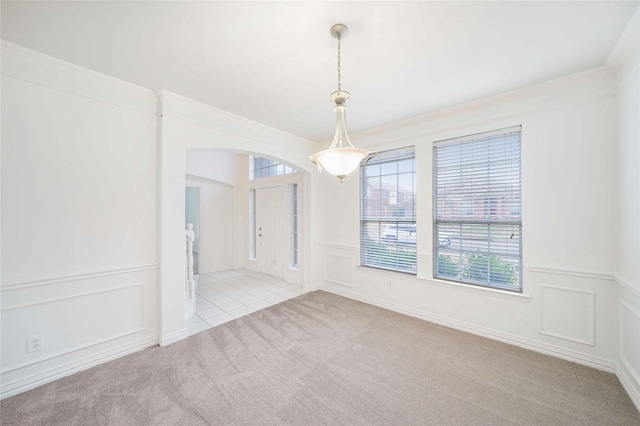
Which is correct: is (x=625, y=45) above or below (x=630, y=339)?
above

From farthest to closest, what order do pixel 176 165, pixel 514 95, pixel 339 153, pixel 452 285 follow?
pixel 452 285, pixel 176 165, pixel 514 95, pixel 339 153

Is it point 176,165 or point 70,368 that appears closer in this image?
point 70,368

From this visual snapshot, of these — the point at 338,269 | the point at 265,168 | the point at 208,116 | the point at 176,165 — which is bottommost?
the point at 338,269

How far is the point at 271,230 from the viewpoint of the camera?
5.52 metres

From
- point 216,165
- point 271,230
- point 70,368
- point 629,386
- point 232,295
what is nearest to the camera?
point 629,386

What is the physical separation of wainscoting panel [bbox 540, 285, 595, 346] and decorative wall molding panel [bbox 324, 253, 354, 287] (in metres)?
2.41

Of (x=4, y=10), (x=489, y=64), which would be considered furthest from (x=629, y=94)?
(x=4, y=10)

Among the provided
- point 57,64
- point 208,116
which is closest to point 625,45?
point 208,116

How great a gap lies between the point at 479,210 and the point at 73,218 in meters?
4.22

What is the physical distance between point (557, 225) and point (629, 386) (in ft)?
4.45

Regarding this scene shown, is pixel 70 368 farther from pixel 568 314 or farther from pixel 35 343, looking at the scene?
pixel 568 314

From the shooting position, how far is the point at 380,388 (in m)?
2.02

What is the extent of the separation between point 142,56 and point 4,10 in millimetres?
733

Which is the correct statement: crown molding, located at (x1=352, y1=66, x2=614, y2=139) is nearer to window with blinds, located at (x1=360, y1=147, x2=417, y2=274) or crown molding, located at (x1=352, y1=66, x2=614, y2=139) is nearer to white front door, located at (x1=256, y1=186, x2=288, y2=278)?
window with blinds, located at (x1=360, y1=147, x2=417, y2=274)
